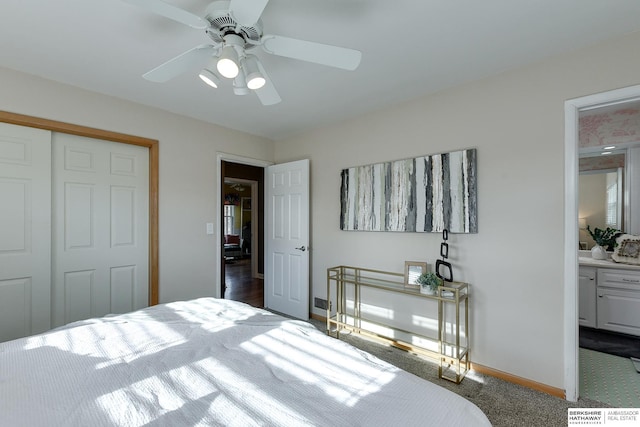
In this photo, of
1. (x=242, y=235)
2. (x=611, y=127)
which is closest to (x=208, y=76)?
(x=611, y=127)

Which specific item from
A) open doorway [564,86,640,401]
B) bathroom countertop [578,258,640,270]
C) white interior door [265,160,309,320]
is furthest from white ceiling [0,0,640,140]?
bathroom countertop [578,258,640,270]

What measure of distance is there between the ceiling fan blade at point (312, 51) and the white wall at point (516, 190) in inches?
55.9

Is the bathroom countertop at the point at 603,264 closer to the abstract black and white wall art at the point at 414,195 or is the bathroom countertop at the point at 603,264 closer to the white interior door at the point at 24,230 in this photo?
the abstract black and white wall art at the point at 414,195

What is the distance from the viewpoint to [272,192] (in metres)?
3.92

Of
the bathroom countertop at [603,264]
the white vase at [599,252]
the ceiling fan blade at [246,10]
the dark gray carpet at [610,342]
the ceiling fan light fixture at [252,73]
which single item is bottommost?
the dark gray carpet at [610,342]

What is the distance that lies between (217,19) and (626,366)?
150 inches

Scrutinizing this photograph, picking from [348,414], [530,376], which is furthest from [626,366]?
[348,414]

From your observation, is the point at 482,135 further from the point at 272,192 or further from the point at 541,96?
the point at 272,192

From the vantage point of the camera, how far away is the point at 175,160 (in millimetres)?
3041

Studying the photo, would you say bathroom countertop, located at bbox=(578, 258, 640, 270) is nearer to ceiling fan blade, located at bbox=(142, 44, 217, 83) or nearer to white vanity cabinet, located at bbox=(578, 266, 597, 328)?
white vanity cabinet, located at bbox=(578, 266, 597, 328)

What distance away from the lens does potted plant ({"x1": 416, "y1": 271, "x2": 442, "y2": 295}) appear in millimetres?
2332

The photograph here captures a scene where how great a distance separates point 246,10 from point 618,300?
4.11 meters

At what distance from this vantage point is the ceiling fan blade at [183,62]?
148 cm

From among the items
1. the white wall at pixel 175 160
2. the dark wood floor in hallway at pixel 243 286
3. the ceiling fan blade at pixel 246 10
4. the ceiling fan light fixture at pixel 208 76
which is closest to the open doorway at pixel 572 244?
the ceiling fan blade at pixel 246 10
